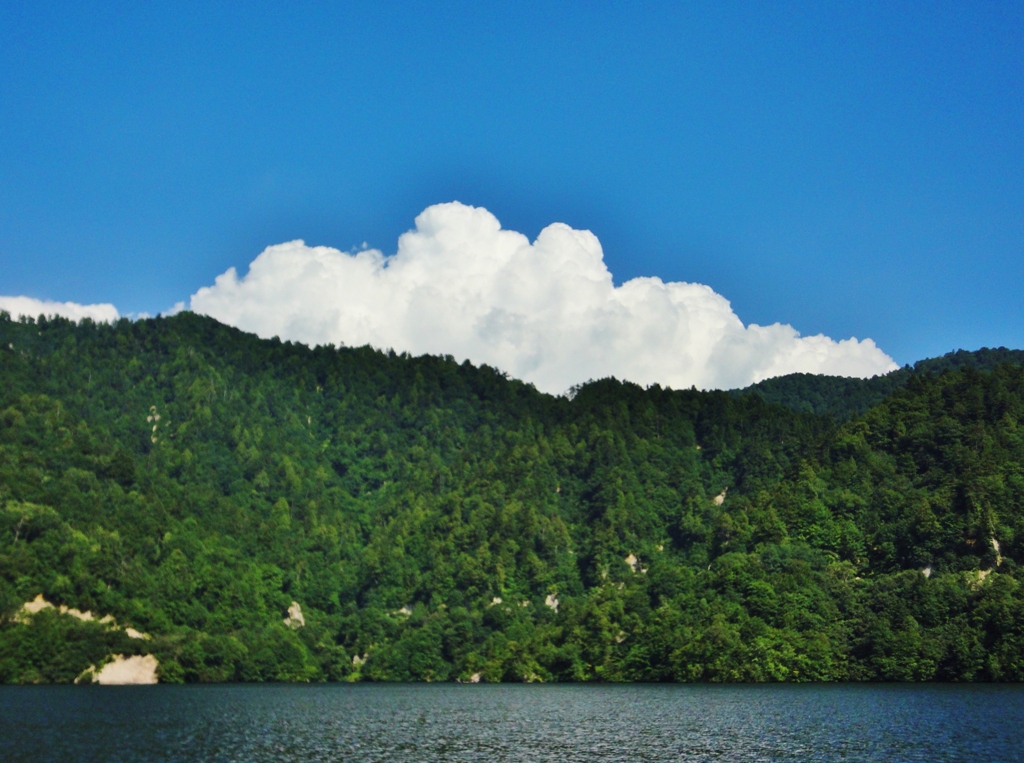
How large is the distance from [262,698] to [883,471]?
12955cm

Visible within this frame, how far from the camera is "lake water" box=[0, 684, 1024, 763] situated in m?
64.6

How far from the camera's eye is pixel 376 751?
67.2 metres

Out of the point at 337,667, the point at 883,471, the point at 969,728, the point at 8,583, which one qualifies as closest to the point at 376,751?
the point at 969,728

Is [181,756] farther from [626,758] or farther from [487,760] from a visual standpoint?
[626,758]

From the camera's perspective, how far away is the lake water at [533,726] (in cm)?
6456

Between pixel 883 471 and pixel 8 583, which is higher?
pixel 883 471

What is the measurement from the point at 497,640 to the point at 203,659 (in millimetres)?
54526

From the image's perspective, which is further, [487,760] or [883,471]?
[883,471]

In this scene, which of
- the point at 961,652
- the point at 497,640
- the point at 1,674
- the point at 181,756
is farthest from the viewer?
the point at 497,640

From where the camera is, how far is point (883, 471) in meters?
197

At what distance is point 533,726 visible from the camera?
8519cm

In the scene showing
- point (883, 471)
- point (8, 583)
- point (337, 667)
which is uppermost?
Result: point (883, 471)

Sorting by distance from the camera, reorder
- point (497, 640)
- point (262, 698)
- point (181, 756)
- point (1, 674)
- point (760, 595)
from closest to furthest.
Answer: point (181, 756), point (262, 698), point (1, 674), point (760, 595), point (497, 640)

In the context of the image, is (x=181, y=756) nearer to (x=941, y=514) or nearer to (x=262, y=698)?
(x=262, y=698)
